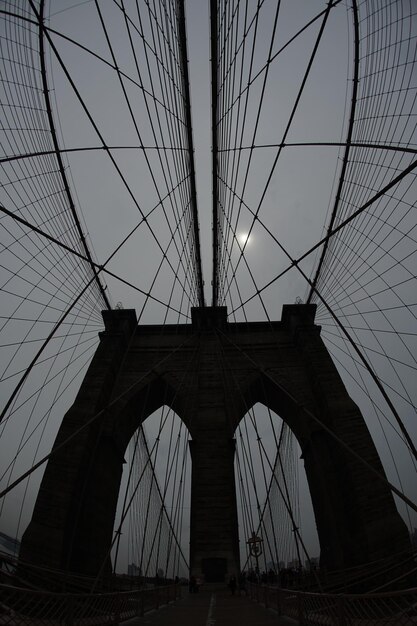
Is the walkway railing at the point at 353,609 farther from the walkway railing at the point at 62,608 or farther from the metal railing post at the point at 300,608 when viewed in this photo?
the walkway railing at the point at 62,608

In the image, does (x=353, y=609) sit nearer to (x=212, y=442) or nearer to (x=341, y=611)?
(x=341, y=611)

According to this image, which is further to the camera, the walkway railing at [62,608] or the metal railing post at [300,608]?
the metal railing post at [300,608]

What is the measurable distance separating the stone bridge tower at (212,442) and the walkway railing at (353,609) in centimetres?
416

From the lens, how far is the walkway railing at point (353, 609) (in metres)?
2.79

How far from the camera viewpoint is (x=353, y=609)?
3.53m

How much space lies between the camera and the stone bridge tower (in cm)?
1154

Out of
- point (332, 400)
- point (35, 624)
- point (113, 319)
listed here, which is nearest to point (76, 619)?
point (35, 624)

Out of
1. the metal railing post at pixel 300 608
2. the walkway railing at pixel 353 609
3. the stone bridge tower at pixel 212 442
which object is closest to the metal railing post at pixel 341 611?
the walkway railing at pixel 353 609

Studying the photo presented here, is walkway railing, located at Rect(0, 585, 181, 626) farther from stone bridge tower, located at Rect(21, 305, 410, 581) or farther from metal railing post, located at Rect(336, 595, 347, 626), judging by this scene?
stone bridge tower, located at Rect(21, 305, 410, 581)

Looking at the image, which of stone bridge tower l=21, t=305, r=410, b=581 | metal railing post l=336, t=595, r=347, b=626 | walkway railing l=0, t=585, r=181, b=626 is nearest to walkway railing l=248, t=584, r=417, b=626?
metal railing post l=336, t=595, r=347, b=626

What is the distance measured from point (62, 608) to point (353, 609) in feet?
11.6


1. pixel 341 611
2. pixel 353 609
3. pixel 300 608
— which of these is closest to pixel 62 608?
pixel 300 608

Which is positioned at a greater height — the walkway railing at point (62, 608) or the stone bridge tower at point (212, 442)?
the stone bridge tower at point (212, 442)

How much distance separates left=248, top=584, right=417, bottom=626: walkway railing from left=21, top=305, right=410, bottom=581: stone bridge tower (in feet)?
13.7
